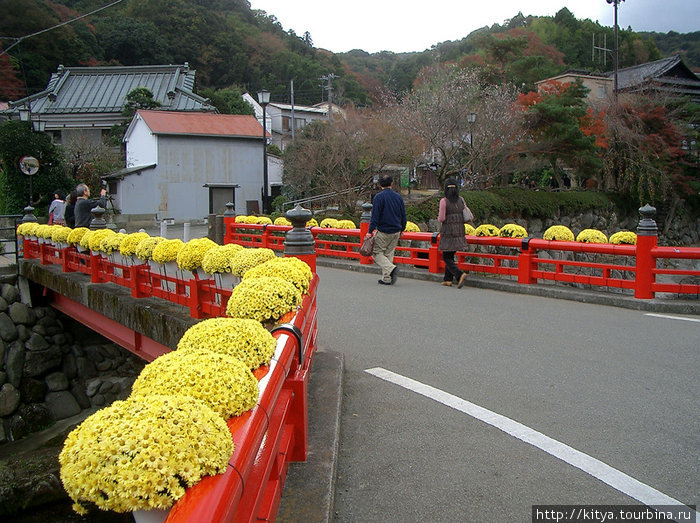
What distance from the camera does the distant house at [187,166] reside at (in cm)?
3191

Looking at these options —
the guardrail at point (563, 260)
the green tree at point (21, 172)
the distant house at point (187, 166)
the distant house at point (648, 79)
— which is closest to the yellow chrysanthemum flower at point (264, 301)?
the guardrail at point (563, 260)

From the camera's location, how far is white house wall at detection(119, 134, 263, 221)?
32.0 metres

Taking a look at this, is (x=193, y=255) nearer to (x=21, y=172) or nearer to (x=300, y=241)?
(x=300, y=241)

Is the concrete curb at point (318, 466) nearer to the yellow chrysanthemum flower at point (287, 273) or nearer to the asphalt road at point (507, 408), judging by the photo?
the asphalt road at point (507, 408)

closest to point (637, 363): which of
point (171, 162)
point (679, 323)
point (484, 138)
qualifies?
point (679, 323)

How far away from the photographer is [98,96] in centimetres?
4106

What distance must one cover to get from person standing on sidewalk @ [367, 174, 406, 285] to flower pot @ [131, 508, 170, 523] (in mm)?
8835

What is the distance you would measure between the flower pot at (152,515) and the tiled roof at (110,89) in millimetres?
39949

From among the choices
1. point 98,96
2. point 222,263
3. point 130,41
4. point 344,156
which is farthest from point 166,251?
point 130,41

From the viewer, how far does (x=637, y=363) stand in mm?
5730

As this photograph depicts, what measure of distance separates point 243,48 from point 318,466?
6580 cm

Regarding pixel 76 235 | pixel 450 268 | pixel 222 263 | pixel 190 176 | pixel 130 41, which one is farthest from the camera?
pixel 130 41

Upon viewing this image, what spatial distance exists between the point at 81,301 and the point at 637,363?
9.34m

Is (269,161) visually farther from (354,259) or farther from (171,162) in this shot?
(354,259)
